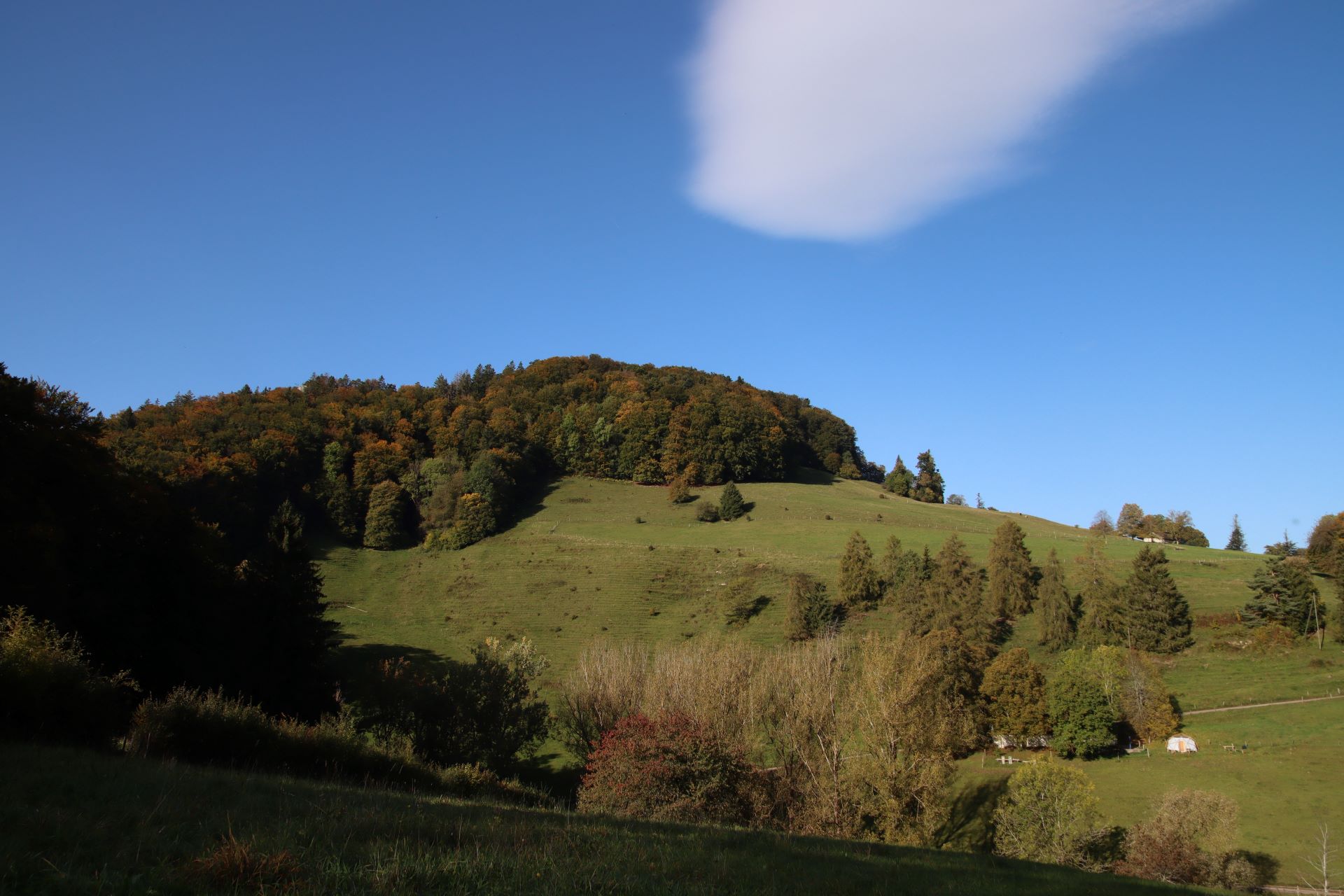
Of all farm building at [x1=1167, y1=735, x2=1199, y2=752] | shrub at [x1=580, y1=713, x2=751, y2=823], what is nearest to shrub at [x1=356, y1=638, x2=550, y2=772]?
shrub at [x1=580, y1=713, x2=751, y2=823]

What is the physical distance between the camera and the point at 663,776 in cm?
2497

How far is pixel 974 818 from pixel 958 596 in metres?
30.0

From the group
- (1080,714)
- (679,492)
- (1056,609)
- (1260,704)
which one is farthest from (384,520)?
(1260,704)

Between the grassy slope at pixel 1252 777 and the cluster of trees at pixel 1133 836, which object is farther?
the grassy slope at pixel 1252 777

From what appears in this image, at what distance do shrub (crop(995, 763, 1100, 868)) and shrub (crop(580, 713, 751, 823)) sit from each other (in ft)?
55.4

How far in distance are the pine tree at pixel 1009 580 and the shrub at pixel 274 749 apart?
59.3m

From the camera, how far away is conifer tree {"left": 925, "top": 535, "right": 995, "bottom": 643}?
222 feet

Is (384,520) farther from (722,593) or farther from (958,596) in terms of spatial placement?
(958,596)

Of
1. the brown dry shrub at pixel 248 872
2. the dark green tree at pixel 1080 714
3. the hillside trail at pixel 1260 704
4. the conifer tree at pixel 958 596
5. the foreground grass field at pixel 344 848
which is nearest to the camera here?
the brown dry shrub at pixel 248 872

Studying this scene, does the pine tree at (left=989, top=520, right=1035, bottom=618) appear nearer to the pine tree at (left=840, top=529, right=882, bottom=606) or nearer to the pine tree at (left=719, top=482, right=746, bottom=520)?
the pine tree at (left=840, top=529, right=882, bottom=606)

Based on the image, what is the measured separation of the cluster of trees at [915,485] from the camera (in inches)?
5157

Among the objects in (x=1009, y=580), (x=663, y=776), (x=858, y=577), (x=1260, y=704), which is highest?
(x=1009, y=580)

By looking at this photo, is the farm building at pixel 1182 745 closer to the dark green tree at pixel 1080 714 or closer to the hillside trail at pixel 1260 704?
the dark green tree at pixel 1080 714

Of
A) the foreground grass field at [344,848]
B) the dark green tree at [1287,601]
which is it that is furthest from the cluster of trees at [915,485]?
the foreground grass field at [344,848]
